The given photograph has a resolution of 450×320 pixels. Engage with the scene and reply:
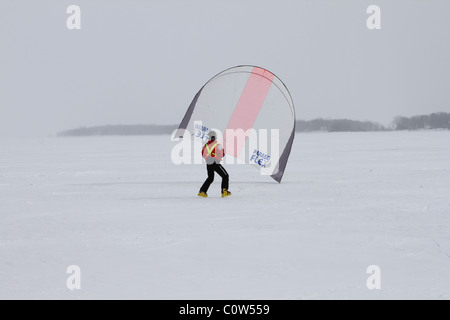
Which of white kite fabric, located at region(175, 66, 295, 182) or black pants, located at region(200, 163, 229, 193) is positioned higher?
white kite fabric, located at region(175, 66, 295, 182)

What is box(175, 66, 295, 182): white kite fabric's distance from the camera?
44.5ft

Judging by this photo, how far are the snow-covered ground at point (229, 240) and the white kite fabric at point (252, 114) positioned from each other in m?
0.78

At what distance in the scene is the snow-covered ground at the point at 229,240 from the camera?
4.95 m

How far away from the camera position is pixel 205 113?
14211mm

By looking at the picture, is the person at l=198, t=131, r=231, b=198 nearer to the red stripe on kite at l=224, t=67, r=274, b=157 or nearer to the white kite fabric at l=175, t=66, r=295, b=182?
the white kite fabric at l=175, t=66, r=295, b=182

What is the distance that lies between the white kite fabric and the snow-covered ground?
78 centimetres
